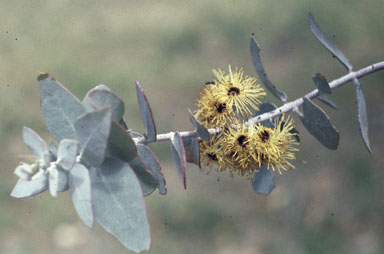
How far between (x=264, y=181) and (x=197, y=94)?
1.83m

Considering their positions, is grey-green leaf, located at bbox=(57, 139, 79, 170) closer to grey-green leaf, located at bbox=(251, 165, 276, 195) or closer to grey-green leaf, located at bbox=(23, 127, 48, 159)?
grey-green leaf, located at bbox=(23, 127, 48, 159)

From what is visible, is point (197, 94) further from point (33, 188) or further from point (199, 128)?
point (33, 188)

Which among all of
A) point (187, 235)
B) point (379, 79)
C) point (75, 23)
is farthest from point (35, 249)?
point (379, 79)

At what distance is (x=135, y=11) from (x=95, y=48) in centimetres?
46

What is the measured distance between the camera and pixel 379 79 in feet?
10.6

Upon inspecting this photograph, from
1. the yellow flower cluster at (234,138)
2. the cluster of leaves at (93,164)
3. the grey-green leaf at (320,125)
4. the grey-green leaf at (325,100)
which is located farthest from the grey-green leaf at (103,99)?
the grey-green leaf at (325,100)

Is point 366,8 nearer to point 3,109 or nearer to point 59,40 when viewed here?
point 59,40

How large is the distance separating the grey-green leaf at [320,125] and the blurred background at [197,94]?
1.73 metres

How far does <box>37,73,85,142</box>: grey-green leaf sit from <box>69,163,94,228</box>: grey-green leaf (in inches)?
3.5

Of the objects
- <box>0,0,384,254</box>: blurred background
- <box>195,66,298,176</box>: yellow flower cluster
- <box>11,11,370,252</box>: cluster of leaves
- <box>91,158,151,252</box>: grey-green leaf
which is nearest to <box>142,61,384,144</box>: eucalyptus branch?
<box>195,66,298,176</box>: yellow flower cluster

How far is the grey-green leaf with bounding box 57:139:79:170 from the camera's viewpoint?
3.04 feet

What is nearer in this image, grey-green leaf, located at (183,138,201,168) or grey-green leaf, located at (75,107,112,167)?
grey-green leaf, located at (75,107,112,167)

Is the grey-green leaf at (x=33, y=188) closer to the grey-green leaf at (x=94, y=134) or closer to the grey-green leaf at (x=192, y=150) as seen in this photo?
the grey-green leaf at (x=94, y=134)

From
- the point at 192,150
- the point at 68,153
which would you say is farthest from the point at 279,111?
the point at 68,153
